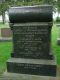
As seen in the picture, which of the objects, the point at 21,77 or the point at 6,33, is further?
the point at 6,33

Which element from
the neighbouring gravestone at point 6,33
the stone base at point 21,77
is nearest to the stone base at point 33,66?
the stone base at point 21,77

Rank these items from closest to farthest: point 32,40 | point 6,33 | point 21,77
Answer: point 21,77, point 32,40, point 6,33

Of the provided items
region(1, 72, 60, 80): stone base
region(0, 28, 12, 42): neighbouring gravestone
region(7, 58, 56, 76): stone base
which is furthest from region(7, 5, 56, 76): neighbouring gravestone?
region(0, 28, 12, 42): neighbouring gravestone

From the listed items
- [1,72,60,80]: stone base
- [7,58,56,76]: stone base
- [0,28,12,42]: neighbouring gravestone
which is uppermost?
[7,58,56,76]: stone base

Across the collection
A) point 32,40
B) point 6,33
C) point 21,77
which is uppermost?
point 32,40

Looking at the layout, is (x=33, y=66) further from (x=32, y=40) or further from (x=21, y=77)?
(x=32, y=40)

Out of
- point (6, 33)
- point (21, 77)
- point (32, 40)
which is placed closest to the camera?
point (21, 77)

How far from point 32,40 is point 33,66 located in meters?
0.66

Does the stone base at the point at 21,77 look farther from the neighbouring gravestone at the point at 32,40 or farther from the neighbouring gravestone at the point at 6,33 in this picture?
the neighbouring gravestone at the point at 6,33

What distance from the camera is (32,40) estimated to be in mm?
5512

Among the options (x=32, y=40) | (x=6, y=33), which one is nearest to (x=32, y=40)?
(x=32, y=40)

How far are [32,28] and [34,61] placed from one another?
2.75 ft

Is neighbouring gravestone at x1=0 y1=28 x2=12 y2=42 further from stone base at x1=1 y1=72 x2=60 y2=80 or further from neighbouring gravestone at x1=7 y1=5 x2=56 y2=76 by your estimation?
stone base at x1=1 y1=72 x2=60 y2=80

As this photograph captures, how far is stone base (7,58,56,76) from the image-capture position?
530 centimetres
